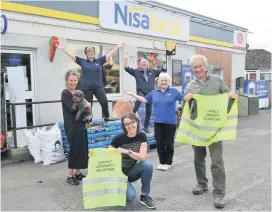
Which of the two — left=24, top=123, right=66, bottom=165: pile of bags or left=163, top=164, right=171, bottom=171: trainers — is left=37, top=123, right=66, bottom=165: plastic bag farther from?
left=163, top=164, right=171, bottom=171: trainers

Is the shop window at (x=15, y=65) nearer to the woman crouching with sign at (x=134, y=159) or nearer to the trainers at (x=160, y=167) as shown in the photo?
the trainers at (x=160, y=167)

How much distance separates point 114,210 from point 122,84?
6.06m

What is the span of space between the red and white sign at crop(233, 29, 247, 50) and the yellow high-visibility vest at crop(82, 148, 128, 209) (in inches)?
499

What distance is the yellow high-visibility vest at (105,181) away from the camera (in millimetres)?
3578

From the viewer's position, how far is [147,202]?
12.3 ft

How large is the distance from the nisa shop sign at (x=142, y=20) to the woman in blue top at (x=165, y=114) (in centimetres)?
387

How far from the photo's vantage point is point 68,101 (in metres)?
4.45

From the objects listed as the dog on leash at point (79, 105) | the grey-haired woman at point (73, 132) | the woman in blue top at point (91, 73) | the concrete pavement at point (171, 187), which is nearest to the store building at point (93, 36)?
the woman in blue top at point (91, 73)

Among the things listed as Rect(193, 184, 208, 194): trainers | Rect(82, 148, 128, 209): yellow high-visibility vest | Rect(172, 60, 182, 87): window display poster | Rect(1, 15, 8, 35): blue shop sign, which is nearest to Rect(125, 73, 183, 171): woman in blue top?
Rect(193, 184, 208, 194): trainers

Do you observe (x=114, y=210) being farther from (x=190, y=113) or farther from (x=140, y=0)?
(x=140, y=0)

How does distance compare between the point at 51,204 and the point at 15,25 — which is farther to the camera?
the point at 15,25

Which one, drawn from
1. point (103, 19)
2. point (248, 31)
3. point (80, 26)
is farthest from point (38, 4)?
point (248, 31)

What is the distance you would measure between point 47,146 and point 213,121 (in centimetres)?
322

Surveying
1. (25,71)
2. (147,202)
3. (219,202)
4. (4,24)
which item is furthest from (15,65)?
(219,202)
